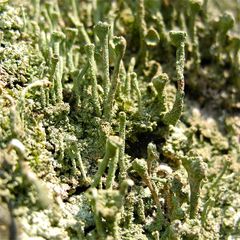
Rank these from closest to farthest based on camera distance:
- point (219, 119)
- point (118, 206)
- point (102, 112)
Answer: point (118, 206) < point (102, 112) < point (219, 119)

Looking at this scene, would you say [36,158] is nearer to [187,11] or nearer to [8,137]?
[8,137]

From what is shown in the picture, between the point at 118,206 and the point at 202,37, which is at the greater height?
the point at 202,37

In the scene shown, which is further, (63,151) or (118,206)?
(63,151)

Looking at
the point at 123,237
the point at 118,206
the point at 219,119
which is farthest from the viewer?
the point at 219,119

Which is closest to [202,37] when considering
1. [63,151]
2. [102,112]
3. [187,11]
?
[187,11]

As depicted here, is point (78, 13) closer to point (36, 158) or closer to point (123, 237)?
point (36, 158)

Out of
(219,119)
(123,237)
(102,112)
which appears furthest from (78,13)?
(123,237)

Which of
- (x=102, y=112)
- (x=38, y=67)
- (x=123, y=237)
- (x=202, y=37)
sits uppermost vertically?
(x=202, y=37)
